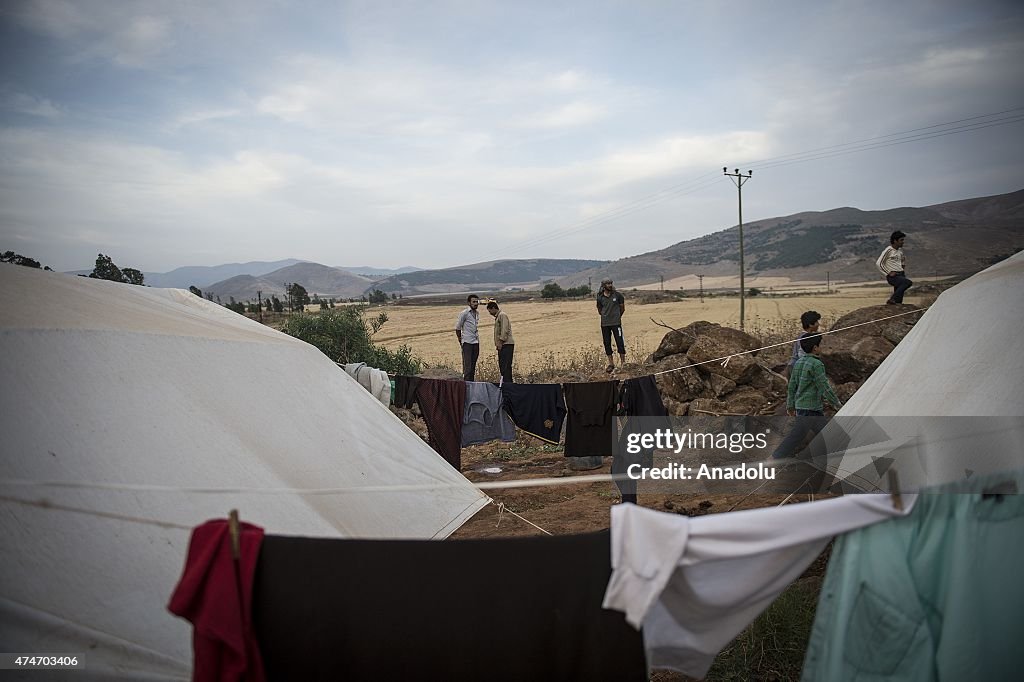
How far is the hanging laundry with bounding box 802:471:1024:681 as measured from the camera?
221 centimetres

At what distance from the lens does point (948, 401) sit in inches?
154

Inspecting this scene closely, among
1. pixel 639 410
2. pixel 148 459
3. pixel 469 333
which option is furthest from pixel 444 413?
pixel 148 459

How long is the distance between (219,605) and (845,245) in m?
132

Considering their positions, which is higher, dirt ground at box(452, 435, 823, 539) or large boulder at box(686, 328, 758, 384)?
large boulder at box(686, 328, 758, 384)

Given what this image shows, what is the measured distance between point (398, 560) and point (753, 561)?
4.39 feet

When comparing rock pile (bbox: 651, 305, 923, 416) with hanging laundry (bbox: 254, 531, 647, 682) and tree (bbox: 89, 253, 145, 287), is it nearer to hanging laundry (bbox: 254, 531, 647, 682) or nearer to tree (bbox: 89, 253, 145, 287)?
hanging laundry (bbox: 254, 531, 647, 682)

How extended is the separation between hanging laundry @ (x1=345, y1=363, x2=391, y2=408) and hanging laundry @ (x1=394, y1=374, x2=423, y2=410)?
4.5 inches

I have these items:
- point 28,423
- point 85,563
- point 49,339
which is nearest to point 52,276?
point 49,339

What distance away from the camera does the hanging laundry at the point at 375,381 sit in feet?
22.6

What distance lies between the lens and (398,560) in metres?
2.28

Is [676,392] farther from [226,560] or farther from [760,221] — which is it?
[760,221]

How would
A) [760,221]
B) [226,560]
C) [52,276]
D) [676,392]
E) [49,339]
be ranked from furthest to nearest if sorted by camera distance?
1. [760,221]
2. [676,392]
3. [52,276]
4. [49,339]
5. [226,560]

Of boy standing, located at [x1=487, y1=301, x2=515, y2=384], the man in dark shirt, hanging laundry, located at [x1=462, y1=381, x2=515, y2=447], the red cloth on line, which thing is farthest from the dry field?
the red cloth on line

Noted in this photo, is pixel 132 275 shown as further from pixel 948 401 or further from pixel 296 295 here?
pixel 948 401
